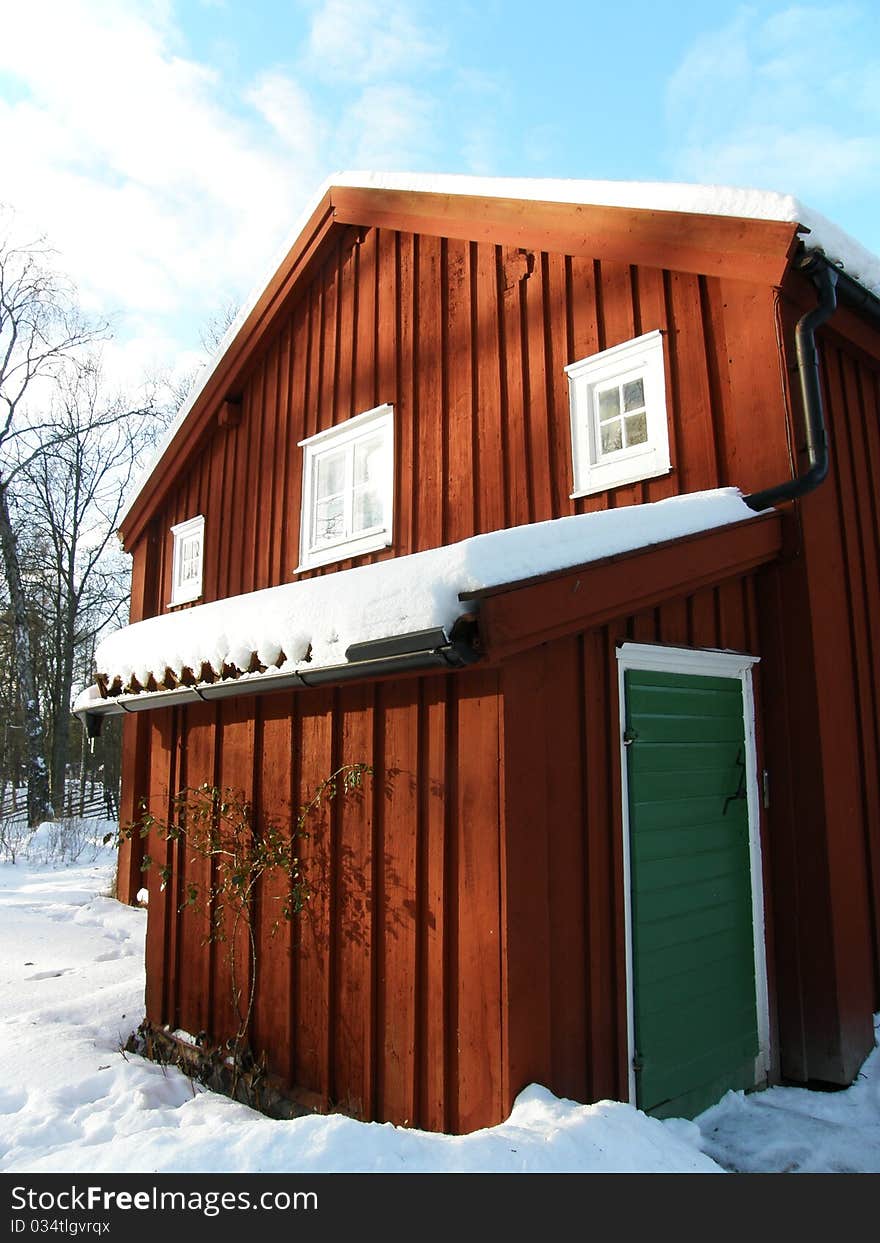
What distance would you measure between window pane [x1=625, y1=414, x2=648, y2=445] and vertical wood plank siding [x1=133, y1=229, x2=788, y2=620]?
22 cm

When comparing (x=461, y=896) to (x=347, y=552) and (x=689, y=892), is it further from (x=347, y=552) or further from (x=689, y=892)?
(x=347, y=552)

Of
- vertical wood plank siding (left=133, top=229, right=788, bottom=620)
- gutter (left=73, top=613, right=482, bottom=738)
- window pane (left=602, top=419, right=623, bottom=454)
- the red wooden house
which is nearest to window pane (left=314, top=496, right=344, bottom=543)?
vertical wood plank siding (left=133, top=229, right=788, bottom=620)

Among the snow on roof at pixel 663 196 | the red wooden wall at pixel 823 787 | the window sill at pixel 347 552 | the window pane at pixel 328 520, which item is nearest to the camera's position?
the red wooden wall at pixel 823 787

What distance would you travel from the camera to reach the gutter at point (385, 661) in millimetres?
3055

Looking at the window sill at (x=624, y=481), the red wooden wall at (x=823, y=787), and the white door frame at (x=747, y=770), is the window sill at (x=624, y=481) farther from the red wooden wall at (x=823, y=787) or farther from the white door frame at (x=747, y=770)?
the white door frame at (x=747, y=770)

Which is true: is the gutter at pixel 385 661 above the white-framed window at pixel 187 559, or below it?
below

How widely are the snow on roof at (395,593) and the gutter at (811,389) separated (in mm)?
205

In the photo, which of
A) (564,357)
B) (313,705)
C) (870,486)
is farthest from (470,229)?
(313,705)

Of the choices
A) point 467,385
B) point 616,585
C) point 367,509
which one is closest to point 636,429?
point 467,385

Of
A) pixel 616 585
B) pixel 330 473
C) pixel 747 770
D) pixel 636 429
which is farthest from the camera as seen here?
pixel 330 473

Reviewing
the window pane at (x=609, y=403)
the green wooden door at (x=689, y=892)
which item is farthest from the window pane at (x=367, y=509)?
the green wooden door at (x=689, y=892)

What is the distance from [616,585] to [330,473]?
184 inches

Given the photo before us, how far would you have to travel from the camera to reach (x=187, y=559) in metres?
9.67

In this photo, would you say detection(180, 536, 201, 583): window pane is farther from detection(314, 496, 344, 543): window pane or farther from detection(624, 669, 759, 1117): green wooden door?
detection(624, 669, 759, 1117): green wooden door
